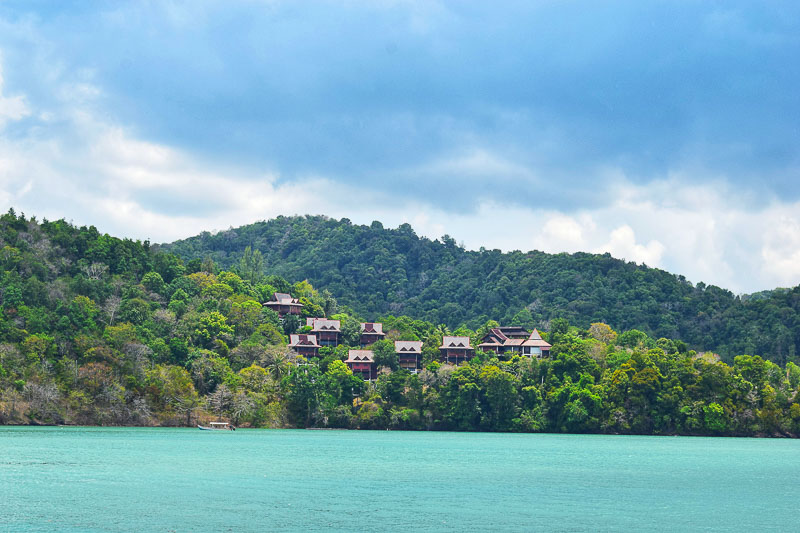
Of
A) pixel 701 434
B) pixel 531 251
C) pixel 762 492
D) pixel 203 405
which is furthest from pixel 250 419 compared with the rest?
pixel 531 251

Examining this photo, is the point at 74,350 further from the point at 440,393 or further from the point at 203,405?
the point at 440,393

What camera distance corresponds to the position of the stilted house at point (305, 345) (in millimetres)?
107125

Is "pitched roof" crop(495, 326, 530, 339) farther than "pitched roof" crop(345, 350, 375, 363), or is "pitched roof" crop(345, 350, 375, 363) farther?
"pitched roof" crop(495, 326, 530, 339)

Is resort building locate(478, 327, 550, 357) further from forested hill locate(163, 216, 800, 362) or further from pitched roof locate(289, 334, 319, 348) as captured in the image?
forested hill locate(163, 216, 800, 362)

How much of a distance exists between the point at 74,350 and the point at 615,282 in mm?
97735

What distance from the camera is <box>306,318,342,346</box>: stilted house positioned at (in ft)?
369

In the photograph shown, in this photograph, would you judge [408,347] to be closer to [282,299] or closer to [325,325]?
[325,325]

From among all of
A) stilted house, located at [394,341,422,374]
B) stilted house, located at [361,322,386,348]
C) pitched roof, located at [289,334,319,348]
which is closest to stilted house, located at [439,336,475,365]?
stilted house, located at [394,341,422,374]

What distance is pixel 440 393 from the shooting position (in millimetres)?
90375

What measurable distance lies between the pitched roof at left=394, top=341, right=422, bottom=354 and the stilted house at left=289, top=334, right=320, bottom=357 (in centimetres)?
1047

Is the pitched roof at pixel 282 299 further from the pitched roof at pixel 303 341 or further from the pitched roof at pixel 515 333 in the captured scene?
the pitched roof at pixel 515 333

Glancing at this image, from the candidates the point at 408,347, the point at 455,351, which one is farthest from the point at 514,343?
the point at 408,347

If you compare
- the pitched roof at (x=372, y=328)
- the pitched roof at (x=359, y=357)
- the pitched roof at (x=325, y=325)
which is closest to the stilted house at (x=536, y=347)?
the pitched roof at (x=372, y=328)

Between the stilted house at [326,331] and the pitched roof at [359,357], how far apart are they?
10.4m
